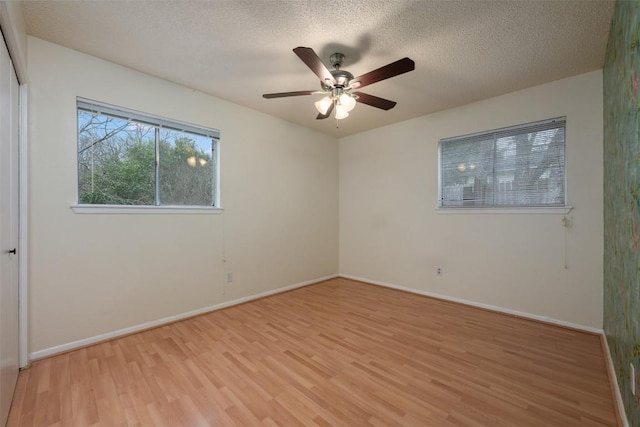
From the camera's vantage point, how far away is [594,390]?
5.88 feet

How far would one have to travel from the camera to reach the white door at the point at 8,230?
4.92ft

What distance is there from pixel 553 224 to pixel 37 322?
4897 millimetres

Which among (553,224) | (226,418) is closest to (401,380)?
(226,418)

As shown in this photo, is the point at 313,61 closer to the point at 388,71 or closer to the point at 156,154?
the point at 388,71

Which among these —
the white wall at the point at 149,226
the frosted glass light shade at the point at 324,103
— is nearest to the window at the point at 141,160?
the white wall at the point at 149,226

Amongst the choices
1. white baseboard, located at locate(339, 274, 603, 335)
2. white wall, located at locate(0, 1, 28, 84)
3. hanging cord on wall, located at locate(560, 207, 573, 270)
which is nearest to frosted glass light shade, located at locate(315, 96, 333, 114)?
white wall, located at locate(0, 1, 28, 84)

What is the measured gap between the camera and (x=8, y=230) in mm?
1686

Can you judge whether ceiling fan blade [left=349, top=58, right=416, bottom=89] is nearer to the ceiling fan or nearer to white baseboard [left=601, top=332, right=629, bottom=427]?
the ceiling fan

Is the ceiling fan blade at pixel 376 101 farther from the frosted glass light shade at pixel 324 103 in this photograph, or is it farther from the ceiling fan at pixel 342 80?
the frosted glass light shade at pixel 324 103

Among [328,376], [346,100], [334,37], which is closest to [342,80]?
[346,100]

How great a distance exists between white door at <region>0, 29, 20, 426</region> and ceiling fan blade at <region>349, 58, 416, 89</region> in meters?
2.19

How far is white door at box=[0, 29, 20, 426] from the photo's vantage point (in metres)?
1.50

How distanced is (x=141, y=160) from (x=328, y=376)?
272 cm

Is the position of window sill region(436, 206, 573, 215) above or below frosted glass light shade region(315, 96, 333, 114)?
below
